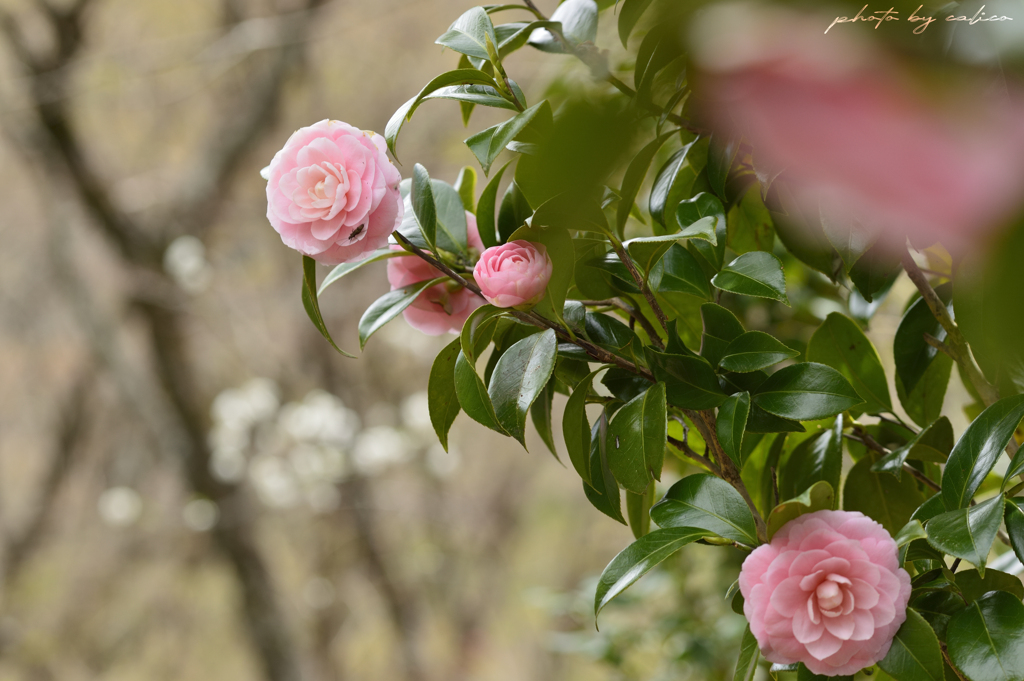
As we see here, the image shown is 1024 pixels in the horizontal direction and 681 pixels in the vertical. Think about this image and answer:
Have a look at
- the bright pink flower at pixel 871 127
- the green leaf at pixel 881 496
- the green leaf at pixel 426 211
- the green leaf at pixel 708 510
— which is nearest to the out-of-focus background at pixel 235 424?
the green leaf at pixel 881 496

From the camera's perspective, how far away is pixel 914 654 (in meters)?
0.31

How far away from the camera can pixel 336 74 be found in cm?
291

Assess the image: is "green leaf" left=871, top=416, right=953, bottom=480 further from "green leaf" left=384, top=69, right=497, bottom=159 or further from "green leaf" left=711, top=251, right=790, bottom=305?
"green leaf" left=384, top=69, right=497, bottom=159

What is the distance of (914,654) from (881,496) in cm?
16

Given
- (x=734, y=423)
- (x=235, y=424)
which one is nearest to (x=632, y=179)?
(x=734, y=423)

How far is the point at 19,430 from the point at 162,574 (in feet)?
3.34

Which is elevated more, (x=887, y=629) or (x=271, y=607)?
(x=887, y=629)

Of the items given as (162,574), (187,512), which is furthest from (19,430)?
(187,512)

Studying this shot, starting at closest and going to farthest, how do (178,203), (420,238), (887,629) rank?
(887,629) < (420,238) < (178,203)

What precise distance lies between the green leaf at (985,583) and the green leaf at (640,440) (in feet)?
0.49

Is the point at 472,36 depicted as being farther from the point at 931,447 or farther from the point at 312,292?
the point at 931,447

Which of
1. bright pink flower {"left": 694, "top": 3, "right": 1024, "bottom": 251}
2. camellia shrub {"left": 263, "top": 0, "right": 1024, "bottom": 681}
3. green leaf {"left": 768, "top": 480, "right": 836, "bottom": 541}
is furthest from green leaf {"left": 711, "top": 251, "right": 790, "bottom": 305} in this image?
bright pink flower {"left": 694, "top": 3, "right": 1024, "bottom": 251}

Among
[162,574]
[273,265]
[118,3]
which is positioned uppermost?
[118,3]

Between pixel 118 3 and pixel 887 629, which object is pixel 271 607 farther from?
pixel 118 3
